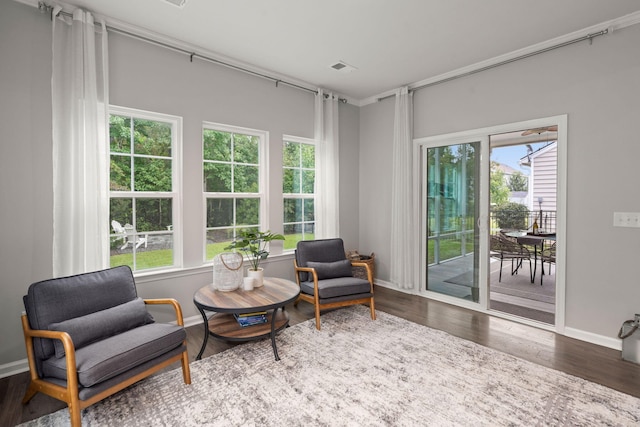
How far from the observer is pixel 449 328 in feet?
11.3

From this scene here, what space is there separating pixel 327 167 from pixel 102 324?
11.0ft

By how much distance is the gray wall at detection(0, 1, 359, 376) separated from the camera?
253cm

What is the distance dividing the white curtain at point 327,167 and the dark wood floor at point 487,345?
1252 mm

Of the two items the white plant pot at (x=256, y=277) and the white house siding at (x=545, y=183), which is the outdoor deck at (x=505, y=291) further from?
the white plant pot at (x=256, y=277)

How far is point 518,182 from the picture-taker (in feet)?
21.3

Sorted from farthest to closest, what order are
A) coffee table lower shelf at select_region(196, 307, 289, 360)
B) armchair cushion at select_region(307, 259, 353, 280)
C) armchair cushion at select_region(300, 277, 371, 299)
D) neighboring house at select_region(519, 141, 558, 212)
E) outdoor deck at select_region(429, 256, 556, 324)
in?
neighboring house at select_region(519, 141, 558, 212)
outdoor deck at select_region(429, 256, 556, 324)
armchair cushion at select_region(307, 259, 353, 280)
armchair cushion at select_region(300, 277, 371, 299)
coffee table lower shelf at select_region(196, 307, 289, 360)

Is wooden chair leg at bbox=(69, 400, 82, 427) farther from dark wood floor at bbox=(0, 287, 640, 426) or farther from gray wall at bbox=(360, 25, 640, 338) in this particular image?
gray wall at bbox=(360, 25, 640, 338)

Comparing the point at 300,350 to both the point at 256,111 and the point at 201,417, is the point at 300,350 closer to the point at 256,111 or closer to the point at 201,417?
the point at 201,417

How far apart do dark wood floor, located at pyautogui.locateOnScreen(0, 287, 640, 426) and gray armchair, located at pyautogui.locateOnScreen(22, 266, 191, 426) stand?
0.53ft

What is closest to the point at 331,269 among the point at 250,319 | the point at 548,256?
the point at 250,319

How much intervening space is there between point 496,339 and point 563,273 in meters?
0.98

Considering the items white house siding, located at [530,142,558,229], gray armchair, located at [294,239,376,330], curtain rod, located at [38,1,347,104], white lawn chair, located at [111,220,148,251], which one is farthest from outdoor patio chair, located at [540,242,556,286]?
white lawn chair, located at [111,220,148,251]

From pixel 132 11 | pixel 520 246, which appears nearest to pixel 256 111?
pixel 132 11

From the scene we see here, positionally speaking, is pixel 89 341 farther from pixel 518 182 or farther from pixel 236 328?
pixel 518 182
